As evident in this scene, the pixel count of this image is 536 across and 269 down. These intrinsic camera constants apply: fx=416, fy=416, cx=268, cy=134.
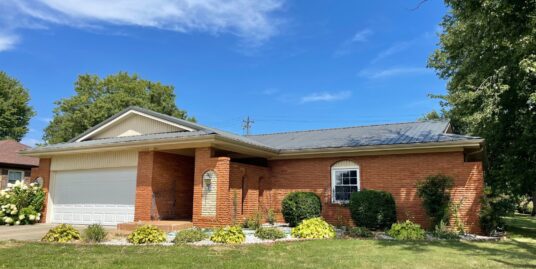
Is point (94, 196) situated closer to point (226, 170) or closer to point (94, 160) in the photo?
point (94, 160)

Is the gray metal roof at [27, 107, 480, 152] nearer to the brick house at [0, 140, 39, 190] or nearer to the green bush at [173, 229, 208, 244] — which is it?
the green bush at [173, 229, 208, 244]


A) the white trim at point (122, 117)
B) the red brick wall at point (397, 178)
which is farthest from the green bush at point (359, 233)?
the white trim at point (122, 117)

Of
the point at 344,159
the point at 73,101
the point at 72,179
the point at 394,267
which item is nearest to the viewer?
the point at 394,267

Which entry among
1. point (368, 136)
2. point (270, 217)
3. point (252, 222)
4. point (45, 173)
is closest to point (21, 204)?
point (45, 173)

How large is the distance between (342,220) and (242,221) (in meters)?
3.70

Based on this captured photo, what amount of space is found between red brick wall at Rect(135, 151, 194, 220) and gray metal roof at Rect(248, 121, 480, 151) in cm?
398

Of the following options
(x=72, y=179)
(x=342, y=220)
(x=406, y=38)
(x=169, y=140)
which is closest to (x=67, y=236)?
(x=169, y=140)

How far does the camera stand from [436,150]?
14.0m

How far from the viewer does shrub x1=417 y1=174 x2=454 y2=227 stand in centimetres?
1308

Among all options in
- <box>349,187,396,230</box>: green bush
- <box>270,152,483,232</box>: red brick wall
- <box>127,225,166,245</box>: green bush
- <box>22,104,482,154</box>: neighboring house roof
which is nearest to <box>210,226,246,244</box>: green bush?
<box>127,225,166,245</box>: green bush

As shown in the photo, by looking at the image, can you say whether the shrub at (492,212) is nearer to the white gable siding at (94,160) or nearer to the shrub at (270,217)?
the shrub at (270,217)

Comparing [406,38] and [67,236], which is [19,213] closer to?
[67,236]

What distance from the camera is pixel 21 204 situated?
1698 centimetres

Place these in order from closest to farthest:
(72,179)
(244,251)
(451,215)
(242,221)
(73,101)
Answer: (244,251)
(451,215)
(242,221)
(72,179)
(73,101)
